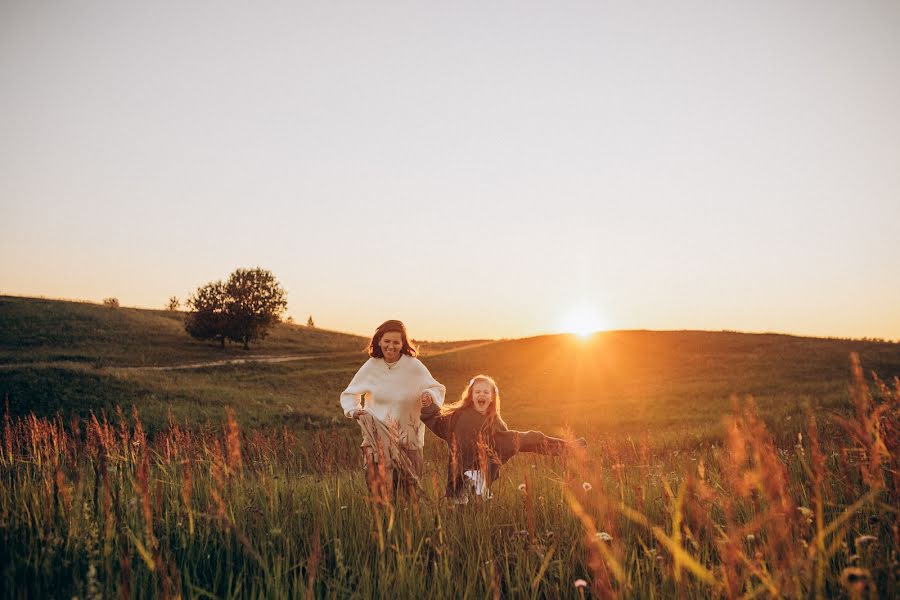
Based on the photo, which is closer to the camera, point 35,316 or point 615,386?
point 615,386

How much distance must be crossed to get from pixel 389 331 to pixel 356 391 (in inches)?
32.4

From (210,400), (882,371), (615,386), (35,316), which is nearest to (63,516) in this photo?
(210,400)

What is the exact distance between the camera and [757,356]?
35.6 metres

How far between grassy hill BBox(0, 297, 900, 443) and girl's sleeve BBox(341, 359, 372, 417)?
7092 mm

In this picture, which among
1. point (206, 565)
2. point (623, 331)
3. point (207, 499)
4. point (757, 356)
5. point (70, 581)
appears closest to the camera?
point (70, 581)

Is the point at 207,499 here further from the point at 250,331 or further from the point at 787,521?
the point at 250,331

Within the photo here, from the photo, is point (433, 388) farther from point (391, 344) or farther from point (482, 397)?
point (391, 344)

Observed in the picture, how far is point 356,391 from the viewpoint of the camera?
6469 mm

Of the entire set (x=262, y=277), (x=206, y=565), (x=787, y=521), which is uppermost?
(x=262, y=277)

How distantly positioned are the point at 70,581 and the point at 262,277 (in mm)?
63572

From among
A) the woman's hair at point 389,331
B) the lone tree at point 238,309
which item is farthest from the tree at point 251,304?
the woman's hair at point 389,331

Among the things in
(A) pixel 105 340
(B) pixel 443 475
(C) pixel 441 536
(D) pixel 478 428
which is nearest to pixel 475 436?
(D) pixel 478 428

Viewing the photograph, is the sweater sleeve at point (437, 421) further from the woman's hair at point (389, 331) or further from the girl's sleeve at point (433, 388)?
the woman's hair at point (389, 331)

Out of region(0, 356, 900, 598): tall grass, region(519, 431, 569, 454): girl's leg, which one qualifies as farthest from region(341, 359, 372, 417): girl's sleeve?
region(519, 431, 569, 454): girl's leg
